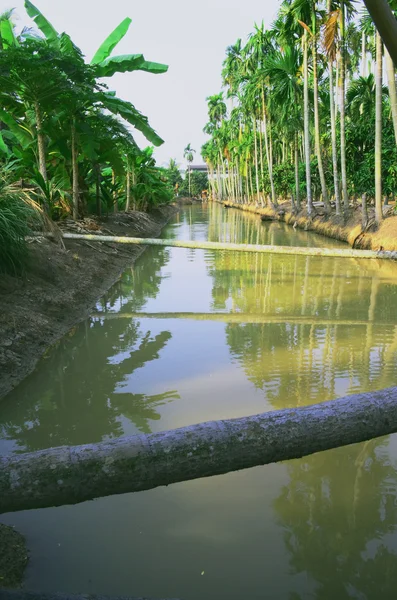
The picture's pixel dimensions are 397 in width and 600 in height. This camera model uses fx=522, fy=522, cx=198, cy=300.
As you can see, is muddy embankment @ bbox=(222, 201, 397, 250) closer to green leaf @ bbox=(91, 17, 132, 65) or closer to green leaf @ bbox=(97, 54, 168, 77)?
green leaf @ bbox=(97, 54, 168, 77)

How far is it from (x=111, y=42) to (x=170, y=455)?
13.5 m

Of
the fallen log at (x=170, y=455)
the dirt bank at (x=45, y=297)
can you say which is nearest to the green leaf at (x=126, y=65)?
the dirt bank at (x=45, y=297)

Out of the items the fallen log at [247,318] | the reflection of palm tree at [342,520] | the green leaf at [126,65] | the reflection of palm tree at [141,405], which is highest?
the green leaf at [126,65]

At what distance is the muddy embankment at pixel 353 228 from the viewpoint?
580 inches

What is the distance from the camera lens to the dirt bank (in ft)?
19.1

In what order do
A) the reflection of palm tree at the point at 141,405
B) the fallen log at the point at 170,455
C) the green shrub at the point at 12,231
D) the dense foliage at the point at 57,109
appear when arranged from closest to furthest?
the fallen log at the point at 170,455 < the reflection of palm tree at the point at 141,405 < the green shrub at the point at 12,231 < the dense foliage at the point at 57,109

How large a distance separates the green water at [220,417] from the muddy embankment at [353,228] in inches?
209

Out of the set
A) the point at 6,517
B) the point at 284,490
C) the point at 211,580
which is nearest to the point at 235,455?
the point at 211,580

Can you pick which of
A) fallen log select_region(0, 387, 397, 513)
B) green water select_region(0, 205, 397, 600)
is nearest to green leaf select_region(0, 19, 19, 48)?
green water select_region(0, 205, 397, 600)

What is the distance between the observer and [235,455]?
2025 mm

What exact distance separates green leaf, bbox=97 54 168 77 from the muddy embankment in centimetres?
743

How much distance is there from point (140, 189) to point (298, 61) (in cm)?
995

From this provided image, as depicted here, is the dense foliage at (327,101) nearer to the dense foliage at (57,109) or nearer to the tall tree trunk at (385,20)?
the dense foliage at (57,109)

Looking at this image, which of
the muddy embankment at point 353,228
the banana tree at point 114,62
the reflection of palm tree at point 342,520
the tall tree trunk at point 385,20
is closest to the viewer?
the tall tree trunk at point 385,20
